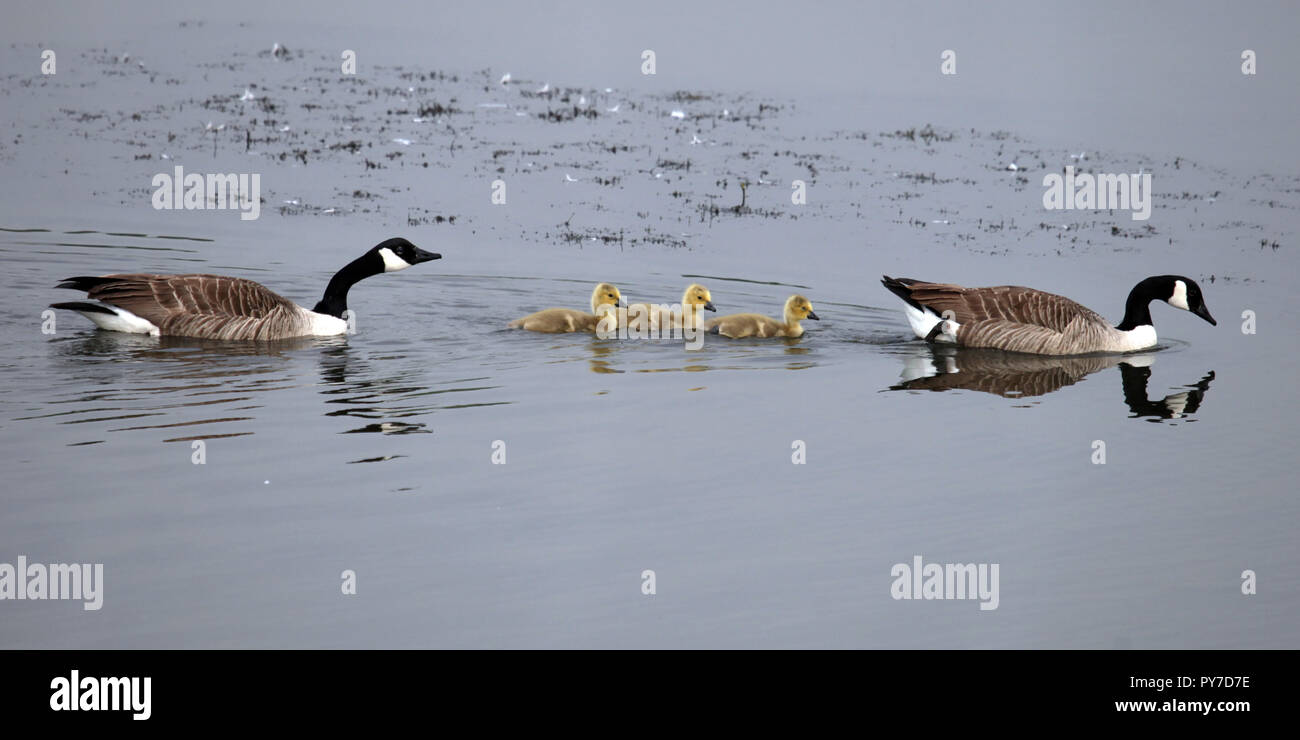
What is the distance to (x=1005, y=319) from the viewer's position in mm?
15625

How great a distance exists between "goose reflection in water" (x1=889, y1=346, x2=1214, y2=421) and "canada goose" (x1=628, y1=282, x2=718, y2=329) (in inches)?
97.0

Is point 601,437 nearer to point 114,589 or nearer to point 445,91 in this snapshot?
point 114,589

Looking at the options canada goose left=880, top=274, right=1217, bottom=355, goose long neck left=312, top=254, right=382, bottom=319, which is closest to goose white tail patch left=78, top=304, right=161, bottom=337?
goose long neck left=312, top=254, right=382, bottom=319

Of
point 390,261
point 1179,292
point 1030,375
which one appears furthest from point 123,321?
point 1179,292

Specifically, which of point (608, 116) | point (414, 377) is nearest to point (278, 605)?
point (414, 377)

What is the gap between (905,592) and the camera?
26.9 ft

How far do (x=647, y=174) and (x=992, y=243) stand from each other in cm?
736

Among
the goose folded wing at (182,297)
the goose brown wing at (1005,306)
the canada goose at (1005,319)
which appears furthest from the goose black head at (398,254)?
the goose brown wing at (1005,306)

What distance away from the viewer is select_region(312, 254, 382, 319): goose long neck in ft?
52.3

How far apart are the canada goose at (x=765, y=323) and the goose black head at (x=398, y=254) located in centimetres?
354

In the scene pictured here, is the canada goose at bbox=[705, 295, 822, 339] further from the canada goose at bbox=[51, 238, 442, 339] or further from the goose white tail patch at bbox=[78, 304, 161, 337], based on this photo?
the goose white tail patch at bbox=[78, 304, 161, 337]

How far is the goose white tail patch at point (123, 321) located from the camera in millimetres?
14781

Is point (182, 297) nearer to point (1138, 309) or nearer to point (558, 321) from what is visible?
point (558, 321)

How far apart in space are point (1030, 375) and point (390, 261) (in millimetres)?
7531
